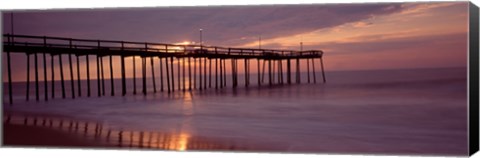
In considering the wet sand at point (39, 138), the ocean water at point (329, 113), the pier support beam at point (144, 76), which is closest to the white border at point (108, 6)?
the wet sand at point (39, 138)

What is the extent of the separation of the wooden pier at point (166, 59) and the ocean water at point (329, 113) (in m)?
0.18

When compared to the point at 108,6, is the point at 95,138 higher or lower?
lower

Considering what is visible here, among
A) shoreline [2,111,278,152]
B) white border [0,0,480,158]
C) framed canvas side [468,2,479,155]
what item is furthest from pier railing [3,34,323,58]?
framed canvas side [468,2,479,155]

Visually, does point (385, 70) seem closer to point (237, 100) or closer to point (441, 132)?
point (441, 132)

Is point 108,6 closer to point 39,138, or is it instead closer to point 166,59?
point 39,138

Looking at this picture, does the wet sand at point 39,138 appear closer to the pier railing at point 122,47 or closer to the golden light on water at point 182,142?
the golden light on water at point 182,142

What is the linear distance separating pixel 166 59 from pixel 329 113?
2.36 metres

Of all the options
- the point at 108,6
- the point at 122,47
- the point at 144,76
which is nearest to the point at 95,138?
the point at 108,6

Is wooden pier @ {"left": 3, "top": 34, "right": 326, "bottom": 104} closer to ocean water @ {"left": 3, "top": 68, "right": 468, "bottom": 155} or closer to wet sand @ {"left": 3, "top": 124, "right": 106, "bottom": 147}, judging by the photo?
ocean water @ {"left": 3, "top": 68, "right": 468, "bottom": 155}

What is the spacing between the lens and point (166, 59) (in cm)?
967

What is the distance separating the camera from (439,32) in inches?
291

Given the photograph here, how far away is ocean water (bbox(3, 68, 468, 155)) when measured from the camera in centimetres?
740

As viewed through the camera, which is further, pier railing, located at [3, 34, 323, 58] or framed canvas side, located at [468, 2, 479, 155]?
pier railing, located at [3, 34, 323, 58]

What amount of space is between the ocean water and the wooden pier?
0.18m
